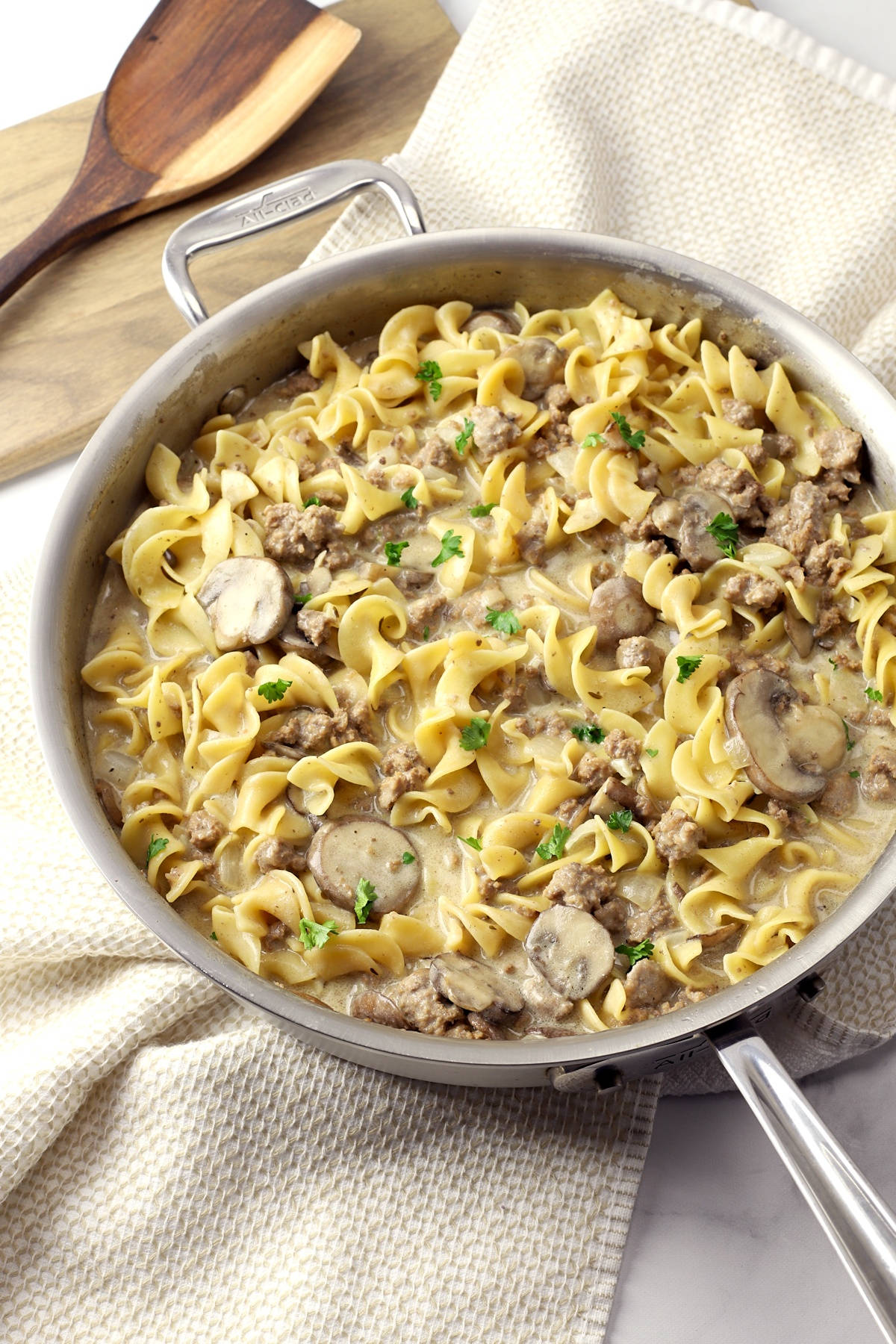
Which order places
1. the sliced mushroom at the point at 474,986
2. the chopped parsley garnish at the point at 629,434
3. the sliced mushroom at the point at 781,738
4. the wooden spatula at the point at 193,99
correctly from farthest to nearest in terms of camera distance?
the wooden spatula at the point at 193,99 < the chopped parsley garnish at the point at 629,434 < the sliced mushroom at the point at 781,738 < the sliced mushroom at the point at 474,986

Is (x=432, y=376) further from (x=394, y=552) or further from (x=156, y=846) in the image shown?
(x=156, y=846)

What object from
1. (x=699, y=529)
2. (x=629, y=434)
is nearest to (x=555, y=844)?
(x=699, y=529)

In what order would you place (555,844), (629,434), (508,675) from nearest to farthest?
(555,844) → (508,675) → (629,434)

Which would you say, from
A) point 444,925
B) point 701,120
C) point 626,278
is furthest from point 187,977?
point 701,120

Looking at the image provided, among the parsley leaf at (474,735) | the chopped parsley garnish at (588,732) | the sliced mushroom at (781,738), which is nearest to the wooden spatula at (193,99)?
the parsley leaf at (474,735)

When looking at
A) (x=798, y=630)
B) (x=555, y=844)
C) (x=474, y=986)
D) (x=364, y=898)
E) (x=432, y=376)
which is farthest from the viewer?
(x=432, y=376)

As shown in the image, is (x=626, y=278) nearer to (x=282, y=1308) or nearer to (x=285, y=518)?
(x=285, y=518)

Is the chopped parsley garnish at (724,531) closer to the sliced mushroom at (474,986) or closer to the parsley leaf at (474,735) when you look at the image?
the parsley leaf at (474,735)

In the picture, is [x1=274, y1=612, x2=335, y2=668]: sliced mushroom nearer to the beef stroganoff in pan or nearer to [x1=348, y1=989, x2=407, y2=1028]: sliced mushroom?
the beef stroganoff in pan
